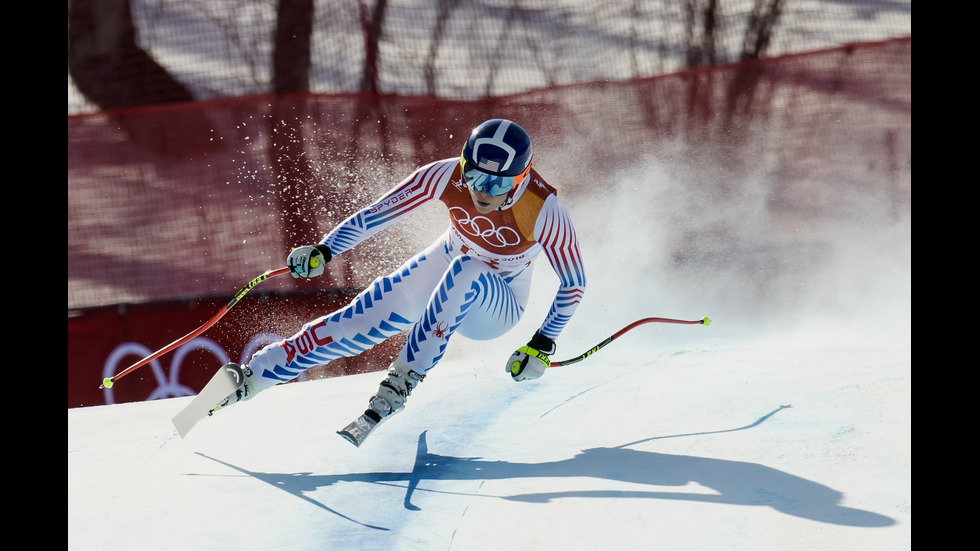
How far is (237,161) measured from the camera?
637cm

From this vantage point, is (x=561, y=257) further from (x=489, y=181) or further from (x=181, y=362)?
(x=181, y=362)

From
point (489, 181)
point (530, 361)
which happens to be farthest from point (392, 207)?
point (530, 361)

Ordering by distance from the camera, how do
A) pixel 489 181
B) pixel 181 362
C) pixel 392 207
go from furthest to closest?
pixel 181 362 → pixel 392 207 → pixel 489 181

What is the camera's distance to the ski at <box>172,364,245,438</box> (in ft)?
11.6

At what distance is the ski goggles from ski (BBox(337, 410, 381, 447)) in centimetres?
98

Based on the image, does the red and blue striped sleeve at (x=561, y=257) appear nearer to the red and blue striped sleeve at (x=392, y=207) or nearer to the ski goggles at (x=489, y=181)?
the ski goggles at (x=489, y=181)

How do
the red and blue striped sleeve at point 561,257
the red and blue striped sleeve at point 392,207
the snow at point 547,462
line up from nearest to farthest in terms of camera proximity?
1. the snow at point 547,462
2. the red and blue striped sleeve at point 561,257
3. the red and blue striped sleeve at point 392,207

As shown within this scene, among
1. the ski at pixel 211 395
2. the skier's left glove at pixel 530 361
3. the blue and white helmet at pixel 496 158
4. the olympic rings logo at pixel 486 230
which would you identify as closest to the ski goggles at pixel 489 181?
the blue and white helmet at pixel 496 158

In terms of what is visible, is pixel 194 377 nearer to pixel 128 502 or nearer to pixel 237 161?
pixel 237 161

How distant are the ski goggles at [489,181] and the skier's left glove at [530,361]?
0.63 m

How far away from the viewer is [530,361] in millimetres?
3510

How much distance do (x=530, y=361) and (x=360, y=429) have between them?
0.72 m

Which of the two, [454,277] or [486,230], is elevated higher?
[486,230]

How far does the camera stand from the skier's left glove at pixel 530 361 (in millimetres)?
3502
